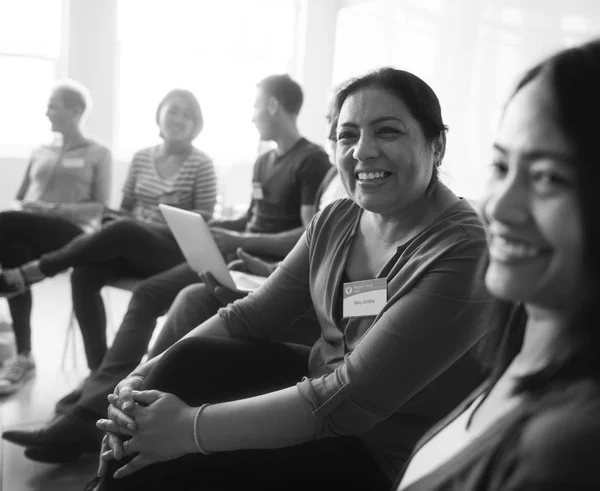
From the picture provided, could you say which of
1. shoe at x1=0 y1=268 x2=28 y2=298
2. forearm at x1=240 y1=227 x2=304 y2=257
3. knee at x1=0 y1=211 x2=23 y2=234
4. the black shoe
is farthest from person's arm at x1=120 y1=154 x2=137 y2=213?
the black shoe

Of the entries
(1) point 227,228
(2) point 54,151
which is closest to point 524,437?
(1) point 227,228

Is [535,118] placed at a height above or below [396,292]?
above

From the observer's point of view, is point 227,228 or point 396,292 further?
point 227,228

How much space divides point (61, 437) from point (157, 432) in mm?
1038

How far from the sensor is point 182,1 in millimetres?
5625

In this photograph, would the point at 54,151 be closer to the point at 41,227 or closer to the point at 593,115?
the point at 41,227

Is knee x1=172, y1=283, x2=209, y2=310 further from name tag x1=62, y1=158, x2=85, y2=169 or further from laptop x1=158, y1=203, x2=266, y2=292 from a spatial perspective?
name tag x1=62, y1=158, x2=85, y2=169

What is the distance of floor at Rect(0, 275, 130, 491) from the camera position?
2035mm

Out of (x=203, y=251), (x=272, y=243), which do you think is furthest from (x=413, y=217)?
(x=272, y=243)

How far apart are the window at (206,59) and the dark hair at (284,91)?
285 centimetres

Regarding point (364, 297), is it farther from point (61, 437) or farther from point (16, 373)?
point (16, 373)

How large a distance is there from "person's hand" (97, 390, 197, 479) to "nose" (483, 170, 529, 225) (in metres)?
0.76

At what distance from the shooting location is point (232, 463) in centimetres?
119

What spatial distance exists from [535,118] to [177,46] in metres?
5.51
